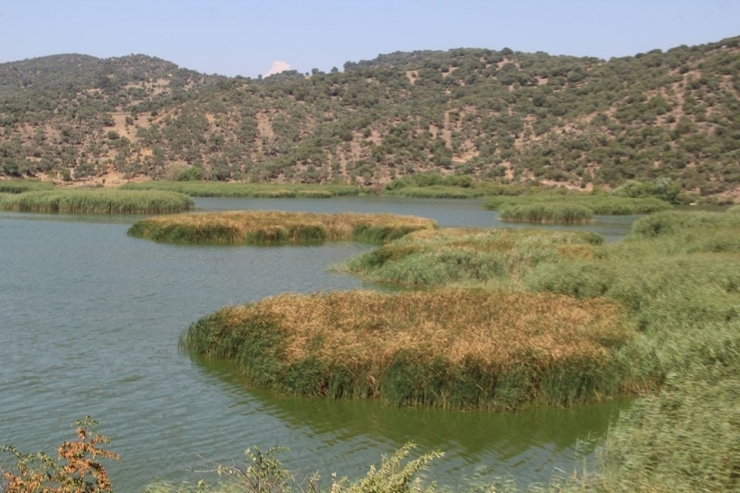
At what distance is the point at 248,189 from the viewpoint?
7919 cm

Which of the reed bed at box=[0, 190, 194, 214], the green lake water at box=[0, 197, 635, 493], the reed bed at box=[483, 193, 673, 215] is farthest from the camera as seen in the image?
the reed bed at box=[483, 193, 673, 215]

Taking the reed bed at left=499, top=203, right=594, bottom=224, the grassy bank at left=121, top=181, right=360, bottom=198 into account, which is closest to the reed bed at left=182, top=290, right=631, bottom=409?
the reed bed at left=499, top=203, right=594, bottom=224

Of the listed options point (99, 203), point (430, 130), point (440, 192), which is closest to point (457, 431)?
point (99, 203)

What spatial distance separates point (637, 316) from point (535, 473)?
755cm

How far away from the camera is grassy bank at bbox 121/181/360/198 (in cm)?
7694

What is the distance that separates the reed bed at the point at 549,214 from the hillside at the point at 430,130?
81.6 ft

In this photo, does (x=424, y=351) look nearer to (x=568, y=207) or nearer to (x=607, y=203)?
(x=568, y=207)

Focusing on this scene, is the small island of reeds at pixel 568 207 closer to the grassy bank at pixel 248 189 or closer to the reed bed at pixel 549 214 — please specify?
the reed bed at pixel 549 214

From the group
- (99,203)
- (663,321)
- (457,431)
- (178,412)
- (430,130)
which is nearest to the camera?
(457,431)

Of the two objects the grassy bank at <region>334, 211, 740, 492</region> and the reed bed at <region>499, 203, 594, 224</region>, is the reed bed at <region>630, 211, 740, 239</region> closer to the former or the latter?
the grassy bank at <region>334, 211, 740, 492</region>

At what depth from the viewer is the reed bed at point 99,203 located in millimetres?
54406

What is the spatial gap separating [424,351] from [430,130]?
8816 cm

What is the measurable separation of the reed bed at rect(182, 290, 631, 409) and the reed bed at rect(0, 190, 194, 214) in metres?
38.5

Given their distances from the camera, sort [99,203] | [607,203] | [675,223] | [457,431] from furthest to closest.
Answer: [607,203] → [99,203] → [675,223] → [457,431]
